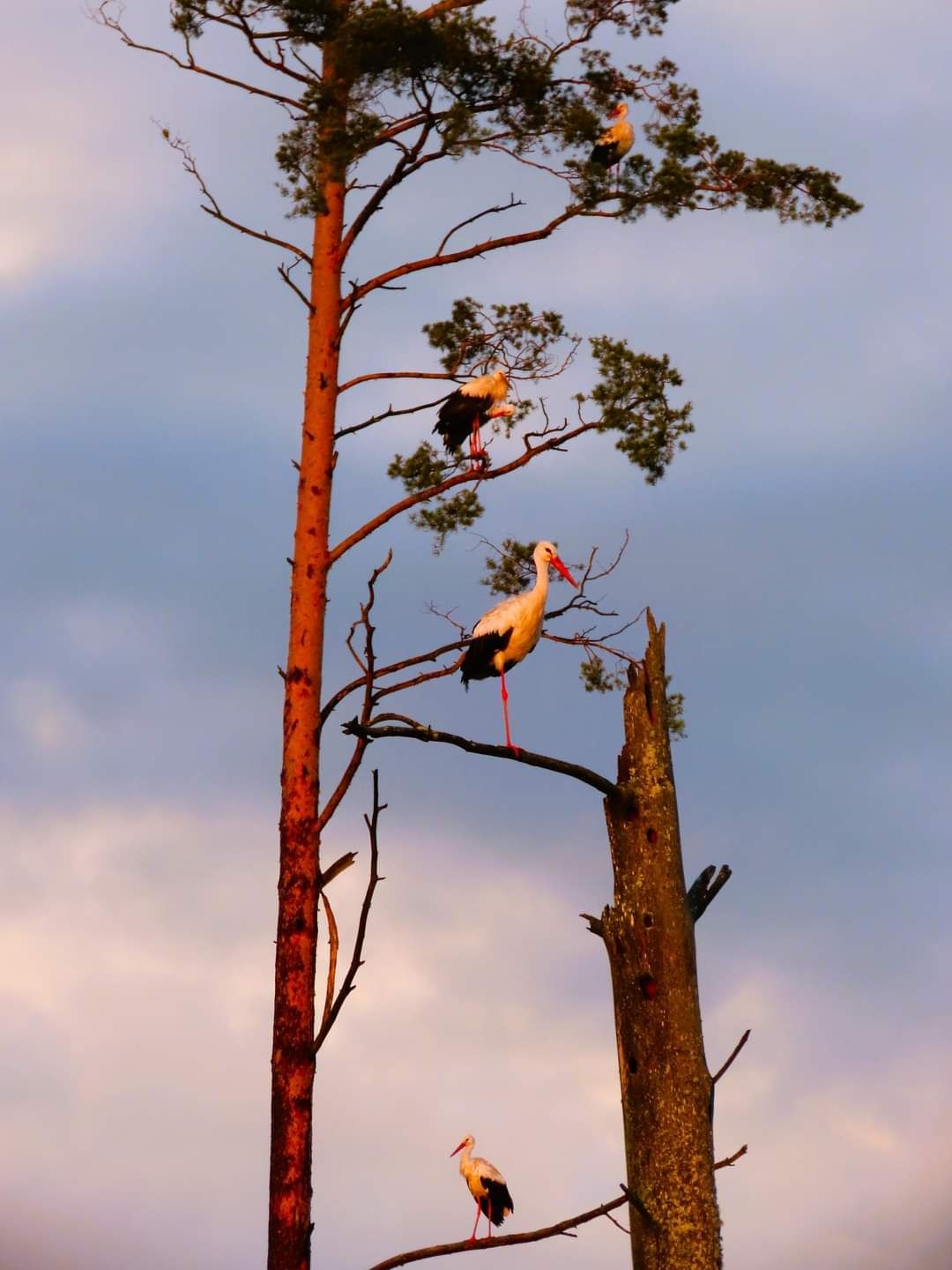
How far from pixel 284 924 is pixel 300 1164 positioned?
1.69 m

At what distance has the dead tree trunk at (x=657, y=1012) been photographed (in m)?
11.4

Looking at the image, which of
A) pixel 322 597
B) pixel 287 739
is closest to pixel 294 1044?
pixel 287 739

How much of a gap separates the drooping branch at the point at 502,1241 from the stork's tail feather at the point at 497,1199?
19.8 ft

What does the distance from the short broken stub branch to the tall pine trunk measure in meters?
2.28

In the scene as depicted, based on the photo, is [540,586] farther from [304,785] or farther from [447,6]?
[447,6]

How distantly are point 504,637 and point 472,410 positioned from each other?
2.12m

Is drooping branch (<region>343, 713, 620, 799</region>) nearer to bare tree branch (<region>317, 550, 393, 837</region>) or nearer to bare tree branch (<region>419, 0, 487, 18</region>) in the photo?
bare tree branch (<region>317, 550, 393, 837</region>)

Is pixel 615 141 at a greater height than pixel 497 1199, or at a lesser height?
greater

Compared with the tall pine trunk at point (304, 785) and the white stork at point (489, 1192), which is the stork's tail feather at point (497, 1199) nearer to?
the white stork at point (489, 1192)

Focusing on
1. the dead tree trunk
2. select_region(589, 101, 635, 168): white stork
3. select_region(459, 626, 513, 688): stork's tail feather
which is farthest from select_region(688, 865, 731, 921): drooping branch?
select_region(589, 101, 635, 168): white stork

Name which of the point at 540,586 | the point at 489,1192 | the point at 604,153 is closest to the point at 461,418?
the point at 540,586

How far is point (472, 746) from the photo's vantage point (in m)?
11.9

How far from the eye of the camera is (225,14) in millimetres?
13508

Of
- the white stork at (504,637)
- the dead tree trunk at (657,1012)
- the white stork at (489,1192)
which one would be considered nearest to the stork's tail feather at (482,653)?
the white stork at (504,637)
